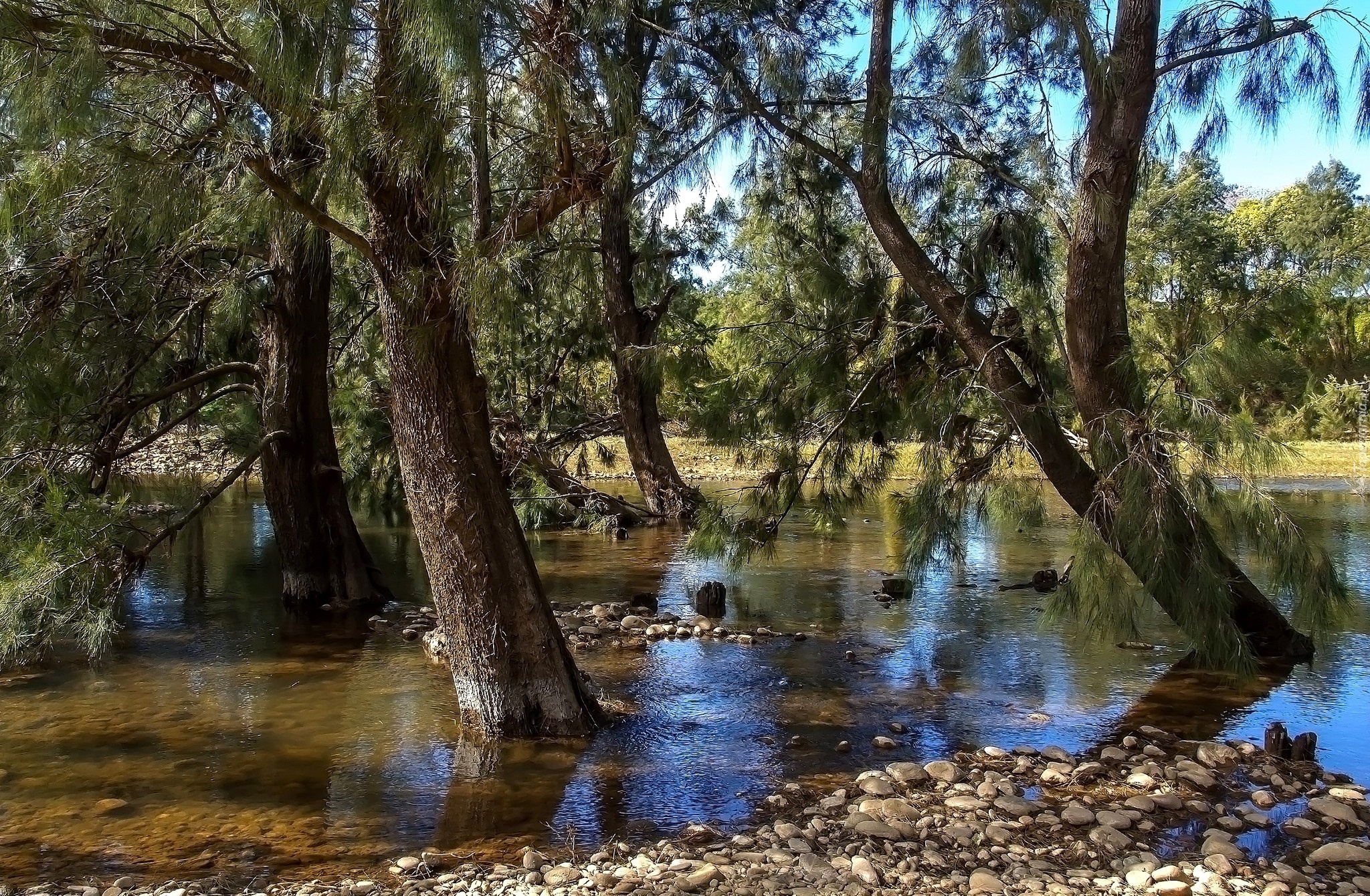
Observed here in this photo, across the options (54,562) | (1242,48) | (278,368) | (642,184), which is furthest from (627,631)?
(1242,48)

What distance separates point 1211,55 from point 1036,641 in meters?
4.05

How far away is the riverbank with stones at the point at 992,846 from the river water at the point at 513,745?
0.23 metres

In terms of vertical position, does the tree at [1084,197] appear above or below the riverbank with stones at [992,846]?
above

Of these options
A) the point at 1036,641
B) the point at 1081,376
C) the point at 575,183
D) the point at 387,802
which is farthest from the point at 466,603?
the point at 1036,641

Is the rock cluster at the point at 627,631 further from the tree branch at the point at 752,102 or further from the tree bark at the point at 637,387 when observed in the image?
the tree branch at the point at 752,102

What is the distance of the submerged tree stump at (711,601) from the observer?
8844mm

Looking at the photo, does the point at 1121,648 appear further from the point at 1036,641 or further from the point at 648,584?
the point at 648,584

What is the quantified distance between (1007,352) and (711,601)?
10.6 feet

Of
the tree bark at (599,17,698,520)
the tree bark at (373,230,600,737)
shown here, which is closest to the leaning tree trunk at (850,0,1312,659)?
the tree bark at (373,230,600,737)

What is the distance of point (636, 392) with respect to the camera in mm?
13859

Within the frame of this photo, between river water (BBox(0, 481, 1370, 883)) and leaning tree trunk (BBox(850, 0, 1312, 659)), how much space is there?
1.73ft

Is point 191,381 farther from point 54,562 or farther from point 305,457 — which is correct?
point 54,562

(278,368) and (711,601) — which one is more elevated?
(278,368)

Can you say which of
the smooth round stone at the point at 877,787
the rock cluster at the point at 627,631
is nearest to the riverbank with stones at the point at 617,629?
the rock cluster at the point at 627,631
